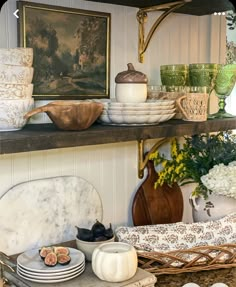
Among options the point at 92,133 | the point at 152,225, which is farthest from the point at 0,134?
the point at 152,225

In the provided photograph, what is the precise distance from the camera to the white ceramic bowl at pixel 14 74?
0.99 meters

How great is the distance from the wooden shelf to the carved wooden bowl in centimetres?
2

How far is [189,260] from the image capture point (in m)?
1.30

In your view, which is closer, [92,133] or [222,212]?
[92,133]

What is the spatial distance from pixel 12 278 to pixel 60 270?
13 centimetres

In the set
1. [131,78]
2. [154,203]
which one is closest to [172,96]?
[131,78]

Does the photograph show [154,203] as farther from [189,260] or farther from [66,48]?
[66,48]

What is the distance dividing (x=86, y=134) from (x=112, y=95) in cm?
40

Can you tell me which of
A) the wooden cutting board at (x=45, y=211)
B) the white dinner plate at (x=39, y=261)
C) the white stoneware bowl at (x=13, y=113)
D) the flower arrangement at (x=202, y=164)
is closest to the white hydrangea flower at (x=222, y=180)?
the flower arrangement at (x=202, y=164)

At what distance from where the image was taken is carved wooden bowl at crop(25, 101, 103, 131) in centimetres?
104

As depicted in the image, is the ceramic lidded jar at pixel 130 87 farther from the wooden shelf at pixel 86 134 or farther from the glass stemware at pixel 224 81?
the glass stemware at pixel 224 81

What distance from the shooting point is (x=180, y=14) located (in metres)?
1.60

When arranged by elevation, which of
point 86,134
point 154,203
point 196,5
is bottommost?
point 154,203

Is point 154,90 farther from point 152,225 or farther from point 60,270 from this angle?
point 60,270
